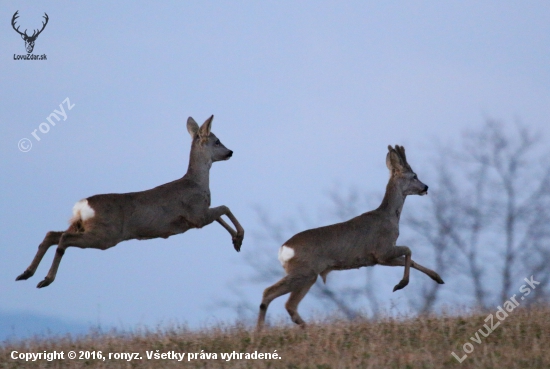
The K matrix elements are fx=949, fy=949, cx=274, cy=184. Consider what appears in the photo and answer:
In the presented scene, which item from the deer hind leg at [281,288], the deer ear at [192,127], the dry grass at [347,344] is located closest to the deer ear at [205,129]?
the deer ear at [192,127]

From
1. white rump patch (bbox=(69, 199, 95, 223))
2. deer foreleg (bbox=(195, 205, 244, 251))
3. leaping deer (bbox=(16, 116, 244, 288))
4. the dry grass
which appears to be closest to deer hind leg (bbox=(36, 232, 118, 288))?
leaping deer (bbox=(16, 116, 244, 288))

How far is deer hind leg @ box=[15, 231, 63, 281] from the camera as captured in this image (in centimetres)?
1208

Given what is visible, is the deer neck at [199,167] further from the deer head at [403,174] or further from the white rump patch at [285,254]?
the deer head at [403,174]

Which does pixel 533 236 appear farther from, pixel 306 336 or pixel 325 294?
pixel 306 336

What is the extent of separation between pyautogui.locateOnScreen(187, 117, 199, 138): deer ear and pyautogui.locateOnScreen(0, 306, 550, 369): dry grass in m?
4.05

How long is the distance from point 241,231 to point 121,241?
5.53 feet

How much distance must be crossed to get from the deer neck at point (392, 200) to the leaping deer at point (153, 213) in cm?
202

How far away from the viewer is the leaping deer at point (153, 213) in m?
12.2

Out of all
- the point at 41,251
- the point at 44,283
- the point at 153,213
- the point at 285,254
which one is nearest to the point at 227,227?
the point at 153,213

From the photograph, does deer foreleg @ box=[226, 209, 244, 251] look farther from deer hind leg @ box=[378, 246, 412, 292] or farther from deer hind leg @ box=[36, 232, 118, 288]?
deer hind leg @ box=[378, 246, 412, 292]

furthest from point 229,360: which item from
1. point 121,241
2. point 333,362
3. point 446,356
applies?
point 121,241

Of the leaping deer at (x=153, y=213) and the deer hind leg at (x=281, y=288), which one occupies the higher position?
the leaping deer at (x=153, y=213)

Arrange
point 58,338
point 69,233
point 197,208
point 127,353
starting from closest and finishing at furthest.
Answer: point 127,353, point 58,338, point 69,233, point 197,208

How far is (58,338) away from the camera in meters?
10.7
